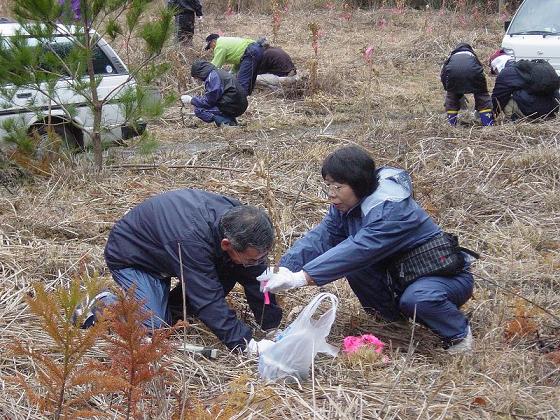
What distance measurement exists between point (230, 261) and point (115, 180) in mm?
2804

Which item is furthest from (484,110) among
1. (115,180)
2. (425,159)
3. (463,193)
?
(115,180)

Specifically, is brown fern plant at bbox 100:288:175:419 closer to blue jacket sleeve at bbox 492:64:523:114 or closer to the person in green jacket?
blue jacket sleeve at bbox 492:64:523:114

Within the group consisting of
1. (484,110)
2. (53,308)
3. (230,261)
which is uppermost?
(53,308)

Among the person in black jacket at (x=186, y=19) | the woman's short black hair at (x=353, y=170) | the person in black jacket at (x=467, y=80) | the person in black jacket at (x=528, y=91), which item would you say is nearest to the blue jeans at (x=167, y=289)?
the woman's short black hair at (x=353, y=170)

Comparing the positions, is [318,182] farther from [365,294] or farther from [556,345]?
[556,345]

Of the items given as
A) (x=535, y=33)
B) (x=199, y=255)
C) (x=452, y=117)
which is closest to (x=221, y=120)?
(x=452, y=117)

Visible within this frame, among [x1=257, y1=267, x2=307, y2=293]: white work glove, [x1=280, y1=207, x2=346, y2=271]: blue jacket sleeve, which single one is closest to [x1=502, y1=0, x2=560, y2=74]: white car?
[x1=280, y1=207, x2=346, y2=271]: blue jacket sleeve

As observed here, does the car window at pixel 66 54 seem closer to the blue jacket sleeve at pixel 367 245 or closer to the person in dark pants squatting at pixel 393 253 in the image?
the person in dark pants squatting at pixel 393 253

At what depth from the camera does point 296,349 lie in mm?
3166

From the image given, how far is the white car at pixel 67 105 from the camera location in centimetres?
610

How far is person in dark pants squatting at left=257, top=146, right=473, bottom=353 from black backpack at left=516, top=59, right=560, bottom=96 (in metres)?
4.37

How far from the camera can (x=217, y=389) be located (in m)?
3.09

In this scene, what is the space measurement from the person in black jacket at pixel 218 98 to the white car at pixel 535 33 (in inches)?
138

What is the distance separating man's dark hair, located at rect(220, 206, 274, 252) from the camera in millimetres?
3217
